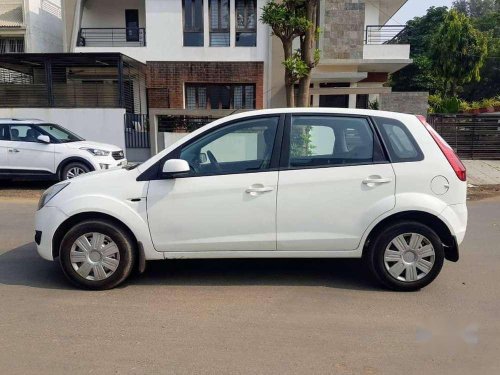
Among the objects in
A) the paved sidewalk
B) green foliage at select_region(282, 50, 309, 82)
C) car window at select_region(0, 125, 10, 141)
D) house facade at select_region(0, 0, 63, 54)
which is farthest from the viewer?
house facade at select_region(0, 0, 63, 54)

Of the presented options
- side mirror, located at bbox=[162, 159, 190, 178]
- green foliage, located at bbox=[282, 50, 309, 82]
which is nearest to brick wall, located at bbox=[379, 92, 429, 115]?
green foliage, located at bbox=[282, 50, 309, 82]

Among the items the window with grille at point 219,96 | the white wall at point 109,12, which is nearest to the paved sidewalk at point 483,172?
the window with grille at point 219,96

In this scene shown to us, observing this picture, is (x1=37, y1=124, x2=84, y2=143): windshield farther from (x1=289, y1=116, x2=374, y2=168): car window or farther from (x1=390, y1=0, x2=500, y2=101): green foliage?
(x1=390, y1=0, x2=500, y2=101): green foliage

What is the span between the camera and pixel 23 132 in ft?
34.8

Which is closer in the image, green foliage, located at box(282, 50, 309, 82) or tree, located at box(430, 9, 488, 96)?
green foliage, located at box(282, 50, 309, 82)

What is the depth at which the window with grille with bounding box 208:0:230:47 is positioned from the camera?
1914cm

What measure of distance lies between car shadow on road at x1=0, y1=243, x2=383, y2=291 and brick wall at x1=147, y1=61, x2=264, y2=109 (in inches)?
581

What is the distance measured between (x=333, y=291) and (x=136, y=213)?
2039 mm

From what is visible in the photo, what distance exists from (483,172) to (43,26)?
21.9 m

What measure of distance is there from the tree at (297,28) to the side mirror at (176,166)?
6941 mm

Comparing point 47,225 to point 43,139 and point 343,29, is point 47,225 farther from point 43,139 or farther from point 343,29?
point 343,29

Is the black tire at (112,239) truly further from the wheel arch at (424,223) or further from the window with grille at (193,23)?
the window with grille at (193,23)

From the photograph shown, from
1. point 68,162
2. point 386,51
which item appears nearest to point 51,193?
point 68,162

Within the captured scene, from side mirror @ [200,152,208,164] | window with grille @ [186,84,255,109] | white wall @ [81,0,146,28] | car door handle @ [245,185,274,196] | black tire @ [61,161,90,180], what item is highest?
white wall @ [81,0,146,28]
